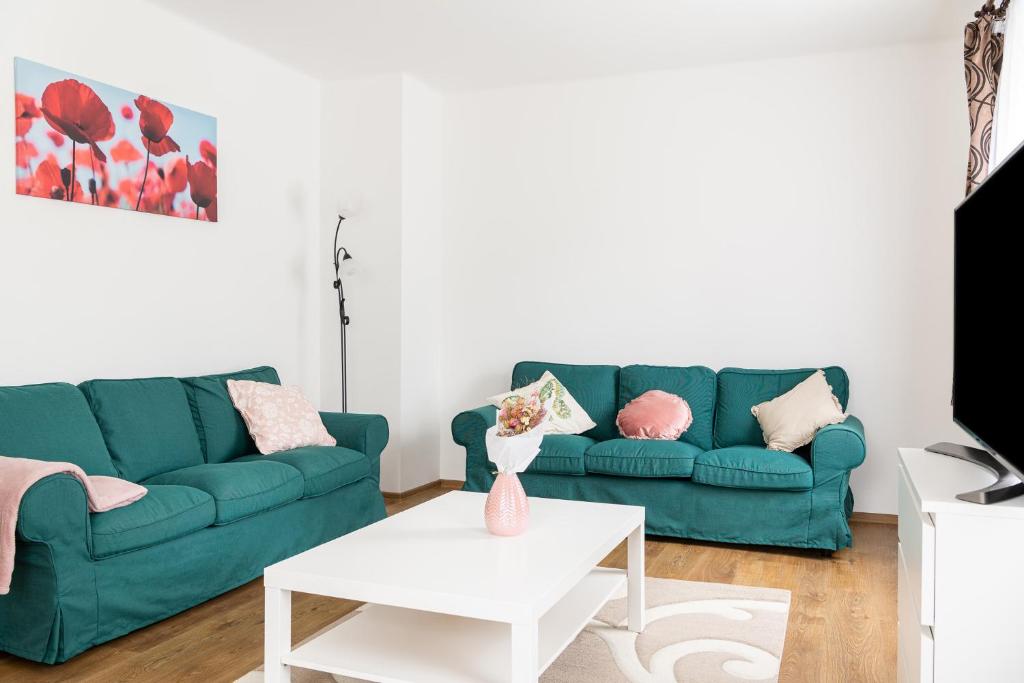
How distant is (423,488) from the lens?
564 centimetres

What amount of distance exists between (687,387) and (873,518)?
1.28 m

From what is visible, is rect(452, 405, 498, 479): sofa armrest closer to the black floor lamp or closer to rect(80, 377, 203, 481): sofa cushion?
the black floor lamp

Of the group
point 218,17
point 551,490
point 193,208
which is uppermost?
point 218,17

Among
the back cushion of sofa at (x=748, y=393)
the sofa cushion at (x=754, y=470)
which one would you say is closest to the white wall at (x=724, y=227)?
the back cushion of sofa at (x=748, y=393)

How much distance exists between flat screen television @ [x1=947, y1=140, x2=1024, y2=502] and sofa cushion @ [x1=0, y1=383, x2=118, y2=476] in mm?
3063

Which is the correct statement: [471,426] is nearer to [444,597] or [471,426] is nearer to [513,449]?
[513,449]

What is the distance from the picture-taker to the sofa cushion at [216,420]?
13.1ft

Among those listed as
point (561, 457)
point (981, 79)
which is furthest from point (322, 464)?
point (981, 79)

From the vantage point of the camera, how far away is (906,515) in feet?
7.67

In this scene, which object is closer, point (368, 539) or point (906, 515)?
point (906, 515)

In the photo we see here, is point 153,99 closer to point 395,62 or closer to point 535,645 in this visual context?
point 395,62

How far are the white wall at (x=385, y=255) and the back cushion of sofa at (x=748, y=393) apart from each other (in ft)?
6.46

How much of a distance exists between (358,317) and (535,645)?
12.0 feet

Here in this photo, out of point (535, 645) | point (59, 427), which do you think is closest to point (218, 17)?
point (59, 427)
